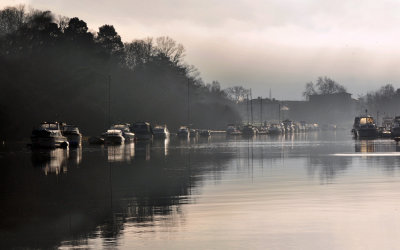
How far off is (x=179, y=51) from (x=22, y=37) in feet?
233

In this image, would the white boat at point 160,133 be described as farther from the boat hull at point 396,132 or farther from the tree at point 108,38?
the boat hull at point 396,132

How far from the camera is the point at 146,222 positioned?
16.2 metres

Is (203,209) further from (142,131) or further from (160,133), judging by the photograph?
(160,133)

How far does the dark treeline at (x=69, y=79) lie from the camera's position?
301 ft

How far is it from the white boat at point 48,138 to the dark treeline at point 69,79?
23188 millimetres

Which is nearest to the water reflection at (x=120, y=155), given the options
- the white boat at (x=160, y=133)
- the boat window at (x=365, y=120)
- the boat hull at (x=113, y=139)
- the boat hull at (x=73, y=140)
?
the boat hull at (x=73, y=140)

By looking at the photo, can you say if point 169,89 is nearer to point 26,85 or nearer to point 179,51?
point 179,51

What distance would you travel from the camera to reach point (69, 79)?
331 ft

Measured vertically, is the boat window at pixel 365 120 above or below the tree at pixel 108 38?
below

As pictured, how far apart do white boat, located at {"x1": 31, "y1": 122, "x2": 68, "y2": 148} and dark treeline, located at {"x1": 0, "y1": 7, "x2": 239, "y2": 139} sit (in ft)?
76.1

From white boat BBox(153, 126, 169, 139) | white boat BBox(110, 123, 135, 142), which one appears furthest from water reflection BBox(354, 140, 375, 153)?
white boat BBox(153, 126, 169, 139)

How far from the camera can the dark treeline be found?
3607 inches

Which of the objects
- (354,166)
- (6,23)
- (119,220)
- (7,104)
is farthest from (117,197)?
(6,23)

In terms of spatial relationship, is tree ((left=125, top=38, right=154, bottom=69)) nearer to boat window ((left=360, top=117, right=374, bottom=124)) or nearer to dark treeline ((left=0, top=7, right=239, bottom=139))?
dark treeline ((left=0, top=7, right=239, bottom=139))
